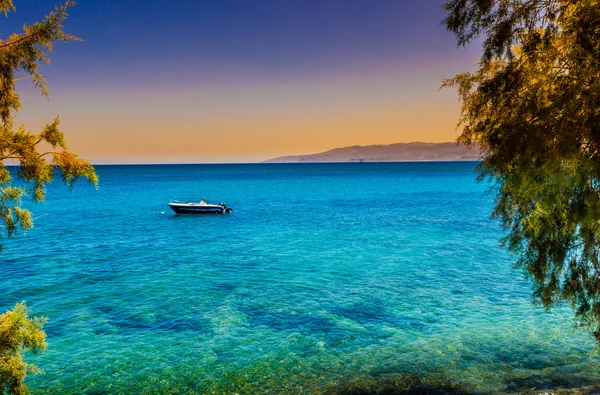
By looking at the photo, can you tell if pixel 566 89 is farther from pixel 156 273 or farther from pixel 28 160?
pixel 156 273

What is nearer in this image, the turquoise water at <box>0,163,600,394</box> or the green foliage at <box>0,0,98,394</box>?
the green foliage at <box>0,0,98,394</box>

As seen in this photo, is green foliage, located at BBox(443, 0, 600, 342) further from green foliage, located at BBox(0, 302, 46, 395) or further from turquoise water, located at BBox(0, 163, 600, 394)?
green foliage, located at BBox(0, 302, 46, 395)

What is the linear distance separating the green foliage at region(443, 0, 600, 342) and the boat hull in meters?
45.5

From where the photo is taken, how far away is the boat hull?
52.4m

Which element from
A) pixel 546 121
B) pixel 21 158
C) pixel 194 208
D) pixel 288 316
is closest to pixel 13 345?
pixel 21 158

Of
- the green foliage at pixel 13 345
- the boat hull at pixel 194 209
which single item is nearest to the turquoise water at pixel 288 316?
the green foliage at pixel 13 345

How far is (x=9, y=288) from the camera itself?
22.3 m

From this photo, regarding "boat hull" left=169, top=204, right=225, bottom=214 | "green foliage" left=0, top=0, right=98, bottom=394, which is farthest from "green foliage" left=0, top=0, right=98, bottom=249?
"boat hull" left=169, top=204, right=225, bottom=214

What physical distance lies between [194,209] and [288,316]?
123 ft

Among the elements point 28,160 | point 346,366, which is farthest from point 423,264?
point 28,160

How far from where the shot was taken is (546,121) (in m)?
8.24

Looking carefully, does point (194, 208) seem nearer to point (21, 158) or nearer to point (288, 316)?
point (288, 316)

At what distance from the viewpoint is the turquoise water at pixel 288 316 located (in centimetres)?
1302

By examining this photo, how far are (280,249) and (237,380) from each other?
806 inches
